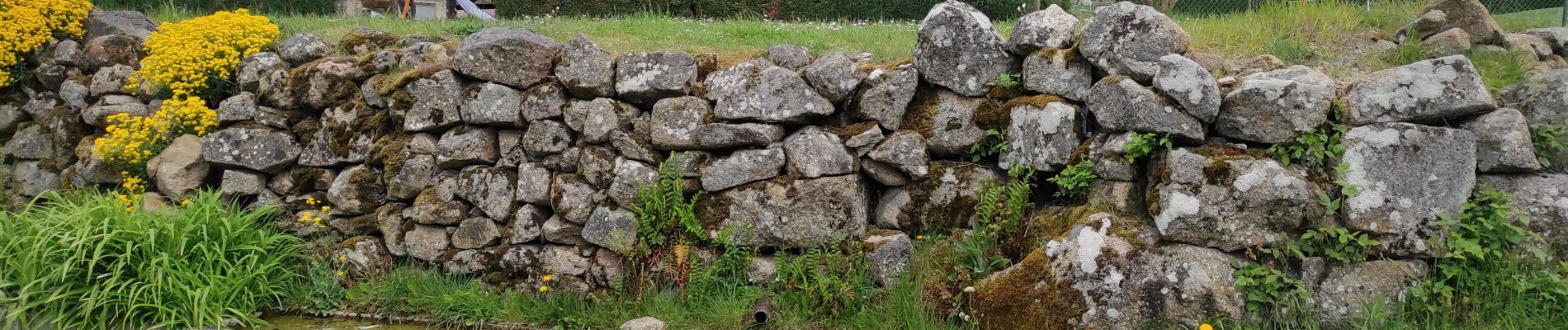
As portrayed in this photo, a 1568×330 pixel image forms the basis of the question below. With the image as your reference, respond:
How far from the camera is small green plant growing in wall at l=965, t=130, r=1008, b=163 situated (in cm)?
475

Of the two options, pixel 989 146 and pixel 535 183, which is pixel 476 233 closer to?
pixel 535 183

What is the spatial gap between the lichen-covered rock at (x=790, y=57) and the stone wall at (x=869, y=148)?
0.02 metres

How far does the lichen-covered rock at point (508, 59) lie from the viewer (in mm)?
5340

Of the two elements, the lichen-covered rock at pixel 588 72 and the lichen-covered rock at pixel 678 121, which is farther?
the lichen-covered rock at pixel 588 72

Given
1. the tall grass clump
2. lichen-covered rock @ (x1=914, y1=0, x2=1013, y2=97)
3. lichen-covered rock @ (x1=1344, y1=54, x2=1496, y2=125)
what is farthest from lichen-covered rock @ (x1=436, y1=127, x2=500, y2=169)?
lichen-covered rock @ (x1=1344, y1=54, x2=1496, y2=125)

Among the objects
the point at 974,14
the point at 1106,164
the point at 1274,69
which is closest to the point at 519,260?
the point at 974,14

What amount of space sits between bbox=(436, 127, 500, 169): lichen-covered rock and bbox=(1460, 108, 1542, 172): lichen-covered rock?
17.1 ft

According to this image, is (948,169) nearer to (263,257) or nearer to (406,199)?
(406,199)

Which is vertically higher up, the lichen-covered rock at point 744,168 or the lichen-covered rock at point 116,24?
the lichen-covered rock at point 116,24

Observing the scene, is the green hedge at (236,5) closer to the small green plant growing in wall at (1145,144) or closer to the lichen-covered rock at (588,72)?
the lichen-covered rock at (588,72)

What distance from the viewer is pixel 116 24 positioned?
7078 mm

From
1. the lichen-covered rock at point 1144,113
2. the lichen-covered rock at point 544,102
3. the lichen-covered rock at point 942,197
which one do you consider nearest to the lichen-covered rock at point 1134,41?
the lichen-covered rock at point 1144,113

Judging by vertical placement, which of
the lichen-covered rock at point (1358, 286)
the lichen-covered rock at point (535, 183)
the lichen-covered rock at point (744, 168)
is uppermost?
the lichen-covered rock at point (744, 168)

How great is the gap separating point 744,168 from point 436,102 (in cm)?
207
